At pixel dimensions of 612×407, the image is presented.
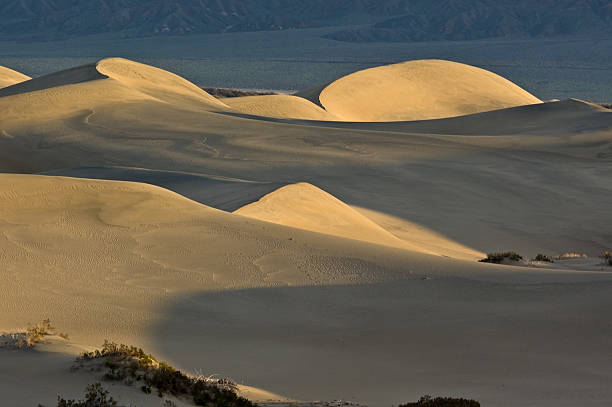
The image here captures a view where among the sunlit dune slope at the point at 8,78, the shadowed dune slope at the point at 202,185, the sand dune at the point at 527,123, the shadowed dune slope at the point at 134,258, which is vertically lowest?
the sunlit dune slope at the point at 8,78

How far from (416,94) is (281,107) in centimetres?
1428

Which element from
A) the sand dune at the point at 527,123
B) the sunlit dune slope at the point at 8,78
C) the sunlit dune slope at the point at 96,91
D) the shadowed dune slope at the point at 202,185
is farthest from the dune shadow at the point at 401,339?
the sunlit dune slope at the point at 8,78

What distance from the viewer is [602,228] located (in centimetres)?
1942

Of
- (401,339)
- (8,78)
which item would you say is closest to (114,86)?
(8,78)

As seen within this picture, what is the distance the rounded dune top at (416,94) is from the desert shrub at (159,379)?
42.8 metres

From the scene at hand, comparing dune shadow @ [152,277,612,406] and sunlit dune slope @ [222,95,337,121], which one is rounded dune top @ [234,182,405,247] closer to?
dune shadow @ [152,277,612,406]

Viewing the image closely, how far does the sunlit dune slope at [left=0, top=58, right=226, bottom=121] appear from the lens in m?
32.4

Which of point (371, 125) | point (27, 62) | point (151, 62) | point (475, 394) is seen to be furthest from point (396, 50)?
point (475, 394)

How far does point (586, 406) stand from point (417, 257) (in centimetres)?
467

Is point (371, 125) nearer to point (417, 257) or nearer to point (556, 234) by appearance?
point (556, 234)

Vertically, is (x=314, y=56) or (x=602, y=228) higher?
(x=602, y=228)

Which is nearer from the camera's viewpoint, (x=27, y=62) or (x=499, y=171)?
(x=499, y=171)

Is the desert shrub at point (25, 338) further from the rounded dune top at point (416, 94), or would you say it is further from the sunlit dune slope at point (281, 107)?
the rounded dune top at point (416, 94)

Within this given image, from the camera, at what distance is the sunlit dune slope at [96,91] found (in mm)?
32406
